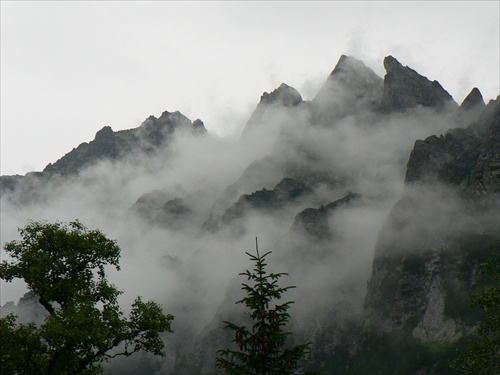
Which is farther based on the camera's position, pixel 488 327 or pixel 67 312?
pixel 488 327

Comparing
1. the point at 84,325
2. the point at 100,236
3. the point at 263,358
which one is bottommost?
the point at 263,358

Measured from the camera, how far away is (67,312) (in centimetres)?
2855

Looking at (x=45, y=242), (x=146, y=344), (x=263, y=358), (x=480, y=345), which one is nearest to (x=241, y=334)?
(x=263, y=358)

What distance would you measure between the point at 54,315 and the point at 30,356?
8.02 ft

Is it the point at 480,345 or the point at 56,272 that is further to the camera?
the point at 480,345

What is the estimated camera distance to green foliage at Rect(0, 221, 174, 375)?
27562mm

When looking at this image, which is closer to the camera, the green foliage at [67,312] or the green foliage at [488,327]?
the green foliage at [67,312]

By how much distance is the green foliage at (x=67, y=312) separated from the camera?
2756 centimetres

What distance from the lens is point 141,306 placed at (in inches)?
1220

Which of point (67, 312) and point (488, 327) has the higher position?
point (67, 312)

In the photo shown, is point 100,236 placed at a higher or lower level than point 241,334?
higher

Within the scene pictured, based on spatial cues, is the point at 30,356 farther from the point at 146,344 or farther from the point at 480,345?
the point at 480,345

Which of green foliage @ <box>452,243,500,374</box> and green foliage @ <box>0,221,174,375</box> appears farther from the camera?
green foliage @ <box>452,243,500,374</box>

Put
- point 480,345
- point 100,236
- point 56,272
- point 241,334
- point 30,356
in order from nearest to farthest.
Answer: point 241,334 → point 30,356 → point 56,272 → point 100,236 → point 480,345
